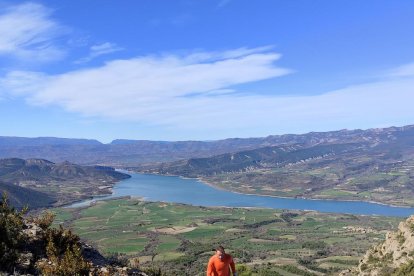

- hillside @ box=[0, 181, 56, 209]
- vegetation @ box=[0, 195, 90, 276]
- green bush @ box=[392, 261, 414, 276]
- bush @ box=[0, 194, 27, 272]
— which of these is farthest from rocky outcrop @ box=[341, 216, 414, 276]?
hillside @ box=[0, 181, 56, 209]

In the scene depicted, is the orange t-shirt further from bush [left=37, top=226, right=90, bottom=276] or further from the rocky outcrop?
the rocky outcrop

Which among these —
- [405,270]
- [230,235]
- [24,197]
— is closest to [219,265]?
[405,270]

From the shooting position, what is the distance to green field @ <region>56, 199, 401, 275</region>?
94188 mm

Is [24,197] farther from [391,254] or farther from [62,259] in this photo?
[62,259]

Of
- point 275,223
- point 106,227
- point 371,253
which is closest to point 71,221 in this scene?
point 106,227

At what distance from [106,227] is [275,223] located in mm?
59845

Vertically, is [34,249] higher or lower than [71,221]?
higher

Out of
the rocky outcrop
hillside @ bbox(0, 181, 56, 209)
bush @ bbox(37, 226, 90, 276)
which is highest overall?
bush @ bbox(37, 226, 90, 276)

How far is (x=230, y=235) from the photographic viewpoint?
134 meters

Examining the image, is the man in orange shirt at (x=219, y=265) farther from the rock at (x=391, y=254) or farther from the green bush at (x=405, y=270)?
the rock at (x=391, y=254)

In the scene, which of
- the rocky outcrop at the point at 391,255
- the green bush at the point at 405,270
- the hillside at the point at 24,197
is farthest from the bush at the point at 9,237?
the hillside at the point at 24,197

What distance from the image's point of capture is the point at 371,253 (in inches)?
1913

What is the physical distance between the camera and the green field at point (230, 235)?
9419 centimetres

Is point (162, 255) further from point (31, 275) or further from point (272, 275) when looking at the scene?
point (31, 275)
